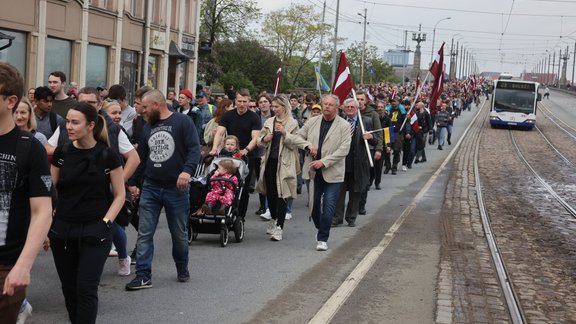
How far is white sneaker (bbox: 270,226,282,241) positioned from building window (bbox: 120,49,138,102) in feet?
71.2

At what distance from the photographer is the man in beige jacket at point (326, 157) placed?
961cm

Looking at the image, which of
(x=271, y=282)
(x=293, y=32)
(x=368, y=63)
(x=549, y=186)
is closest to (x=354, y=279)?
(x=271, y=282)

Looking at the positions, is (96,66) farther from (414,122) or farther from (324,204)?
(324,204)

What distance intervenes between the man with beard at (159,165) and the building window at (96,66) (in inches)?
833

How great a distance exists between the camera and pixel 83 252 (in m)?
5.25

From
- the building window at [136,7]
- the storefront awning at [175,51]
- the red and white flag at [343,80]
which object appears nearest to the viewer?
the red and white flag at [343,80]

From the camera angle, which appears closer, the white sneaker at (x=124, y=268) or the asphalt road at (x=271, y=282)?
the asphalt road at (x=271, y=282)

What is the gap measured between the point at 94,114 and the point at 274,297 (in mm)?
2617

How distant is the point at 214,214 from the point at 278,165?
119cm

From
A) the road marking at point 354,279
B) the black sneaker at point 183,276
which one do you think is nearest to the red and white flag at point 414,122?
the road marking at point 354,279

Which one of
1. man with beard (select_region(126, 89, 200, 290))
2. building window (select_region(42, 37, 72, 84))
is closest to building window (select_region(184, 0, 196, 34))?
building window (select_region(42, 37, 72, 84))

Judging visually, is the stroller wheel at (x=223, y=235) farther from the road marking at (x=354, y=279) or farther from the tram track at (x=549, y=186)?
the tram track at (x=549, y=186)

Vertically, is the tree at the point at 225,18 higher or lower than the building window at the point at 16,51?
higher

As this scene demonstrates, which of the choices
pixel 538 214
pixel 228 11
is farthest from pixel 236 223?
pixel 228 11
